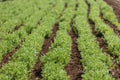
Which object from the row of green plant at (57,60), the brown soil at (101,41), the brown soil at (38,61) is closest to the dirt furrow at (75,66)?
the row of green plant at (57,60)

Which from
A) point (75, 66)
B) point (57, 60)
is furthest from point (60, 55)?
point (75, 66)

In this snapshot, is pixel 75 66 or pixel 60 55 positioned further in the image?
pixel 75 66

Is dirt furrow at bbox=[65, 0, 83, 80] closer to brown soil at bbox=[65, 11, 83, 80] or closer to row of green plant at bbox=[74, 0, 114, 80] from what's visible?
brown soil at bbox=[65, 11, 83, 80]

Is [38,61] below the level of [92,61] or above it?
below

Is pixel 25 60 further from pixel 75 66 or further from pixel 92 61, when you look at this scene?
pixel 92 61

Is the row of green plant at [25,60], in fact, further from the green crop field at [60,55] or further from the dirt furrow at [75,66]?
the dirt furrow at [75,66]

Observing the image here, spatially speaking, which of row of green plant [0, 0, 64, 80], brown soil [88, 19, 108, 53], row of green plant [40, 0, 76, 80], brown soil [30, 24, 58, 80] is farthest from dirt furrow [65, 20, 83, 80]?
row of green plant [0, 0, 64, 80]

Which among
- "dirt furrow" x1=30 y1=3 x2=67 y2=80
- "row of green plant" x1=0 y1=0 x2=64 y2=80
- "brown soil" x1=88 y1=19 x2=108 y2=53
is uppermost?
"row of green plant" x1=0 y1=0 x2=64 y2=80

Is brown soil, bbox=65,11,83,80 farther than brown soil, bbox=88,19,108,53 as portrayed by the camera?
No

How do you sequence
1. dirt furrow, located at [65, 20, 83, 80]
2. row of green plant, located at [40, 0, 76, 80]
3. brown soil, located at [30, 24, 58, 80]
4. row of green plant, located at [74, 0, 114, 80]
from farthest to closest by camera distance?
brown soil, located at [30, 24, 58, 80]
dirt furrow, located at [65, 20, 83, 80]
row of green plant, located at [40, 0, 76, 80]
row of green plant, located at [74, 0, 114, 80]

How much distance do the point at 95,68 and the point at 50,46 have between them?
4.66 meters

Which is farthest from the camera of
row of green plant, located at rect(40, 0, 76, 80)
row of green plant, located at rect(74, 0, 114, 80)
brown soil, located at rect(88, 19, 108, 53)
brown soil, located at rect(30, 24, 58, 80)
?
brown soil, located at rect(88, 19, 108, 53)

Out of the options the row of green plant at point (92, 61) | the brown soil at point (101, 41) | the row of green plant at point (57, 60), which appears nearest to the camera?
the row of green plant at point (92, 61)

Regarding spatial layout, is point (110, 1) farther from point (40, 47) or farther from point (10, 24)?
point (40, 47)
